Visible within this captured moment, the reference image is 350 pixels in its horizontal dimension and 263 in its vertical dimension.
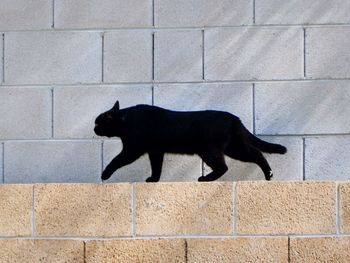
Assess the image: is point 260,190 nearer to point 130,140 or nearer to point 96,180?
point 130,140

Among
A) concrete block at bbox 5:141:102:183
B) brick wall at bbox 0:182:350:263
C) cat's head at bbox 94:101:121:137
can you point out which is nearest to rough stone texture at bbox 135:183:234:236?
brick wall at bbox 0:182:350:263

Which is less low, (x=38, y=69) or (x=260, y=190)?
(x=38, y=69)

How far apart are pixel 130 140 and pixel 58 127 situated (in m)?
0.39

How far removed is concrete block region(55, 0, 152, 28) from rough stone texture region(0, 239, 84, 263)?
0.95 meters

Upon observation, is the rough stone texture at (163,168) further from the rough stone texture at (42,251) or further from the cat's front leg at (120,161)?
the rough stone texture at (42,251)

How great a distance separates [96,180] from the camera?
3447 mm

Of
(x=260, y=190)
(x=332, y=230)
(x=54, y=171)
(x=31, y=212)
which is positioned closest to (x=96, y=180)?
(x=54, y=171)

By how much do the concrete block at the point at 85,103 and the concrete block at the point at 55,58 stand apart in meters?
0.05

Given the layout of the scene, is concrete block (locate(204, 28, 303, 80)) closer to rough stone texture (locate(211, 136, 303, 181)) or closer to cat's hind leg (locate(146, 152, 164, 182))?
rough stone texture (locate(211, 136, 303, 181))

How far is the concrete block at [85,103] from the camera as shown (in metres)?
3.46

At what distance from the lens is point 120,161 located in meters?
3.23

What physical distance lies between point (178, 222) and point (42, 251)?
0.50 meters

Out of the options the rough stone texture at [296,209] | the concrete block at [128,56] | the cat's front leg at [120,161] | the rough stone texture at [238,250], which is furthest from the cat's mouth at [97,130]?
the rough stone texture at [296,209]

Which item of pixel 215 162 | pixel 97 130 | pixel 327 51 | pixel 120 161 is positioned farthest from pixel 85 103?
pixel 327 51
